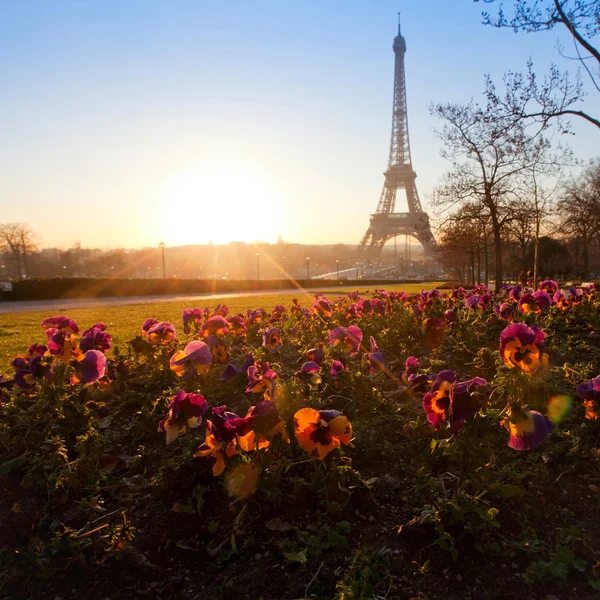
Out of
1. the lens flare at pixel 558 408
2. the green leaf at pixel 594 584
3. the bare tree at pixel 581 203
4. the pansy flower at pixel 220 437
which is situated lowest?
the green leaf at pixel 594 584

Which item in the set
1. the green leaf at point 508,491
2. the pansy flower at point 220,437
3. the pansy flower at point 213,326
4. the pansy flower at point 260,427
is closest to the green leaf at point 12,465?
the pansy flower at point 220,437

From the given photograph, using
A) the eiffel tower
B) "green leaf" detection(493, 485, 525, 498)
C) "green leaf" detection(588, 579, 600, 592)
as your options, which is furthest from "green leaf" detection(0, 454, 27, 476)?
the eiffel tower

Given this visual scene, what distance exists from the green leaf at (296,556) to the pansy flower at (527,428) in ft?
2.90

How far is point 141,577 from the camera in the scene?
6.04 ft

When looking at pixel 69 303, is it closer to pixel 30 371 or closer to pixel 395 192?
pixel 30 371

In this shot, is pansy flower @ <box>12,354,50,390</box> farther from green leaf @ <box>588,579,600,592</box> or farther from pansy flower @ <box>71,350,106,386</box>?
green leaf @ <box>588,579,600,592</box>

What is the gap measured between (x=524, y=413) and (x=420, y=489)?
0.55 meters

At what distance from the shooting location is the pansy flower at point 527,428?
184 cm

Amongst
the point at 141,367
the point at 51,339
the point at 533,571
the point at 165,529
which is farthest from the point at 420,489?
the point at 141,367

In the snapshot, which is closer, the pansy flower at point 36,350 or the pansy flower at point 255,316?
the pansy flower at point 36,350

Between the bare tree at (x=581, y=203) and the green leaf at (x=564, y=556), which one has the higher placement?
the bare tree at (x=581, y=203)

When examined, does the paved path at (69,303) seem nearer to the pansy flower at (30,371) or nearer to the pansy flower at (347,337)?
the pansy flower at (30,371)

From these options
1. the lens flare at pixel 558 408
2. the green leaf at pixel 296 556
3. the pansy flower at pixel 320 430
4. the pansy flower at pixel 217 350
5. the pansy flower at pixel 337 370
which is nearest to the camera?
the green leaf at pixel 296 556

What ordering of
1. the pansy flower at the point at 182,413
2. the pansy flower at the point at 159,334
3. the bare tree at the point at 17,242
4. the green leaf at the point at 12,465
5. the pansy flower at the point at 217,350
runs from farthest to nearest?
the bare tree at the point at 17,242 < the pansy flower at the point at 159,334 < the pansy flower at the point at 217,350 < the green leaf at the point at 12,465 < the pansy flower at the point at 182,413
